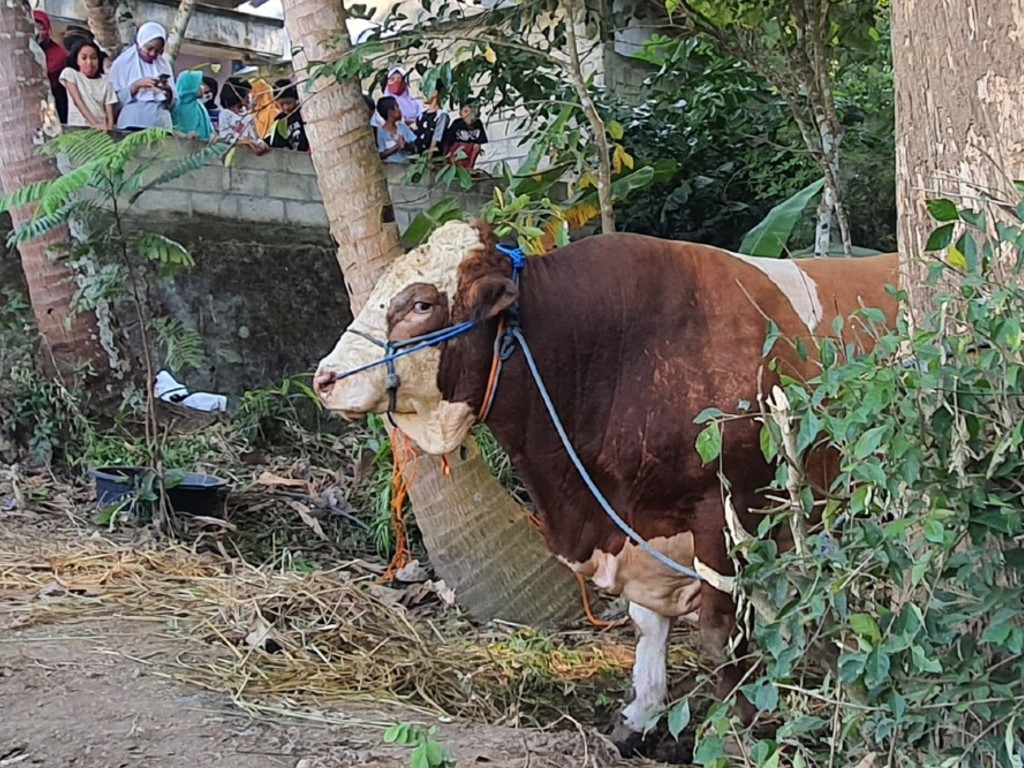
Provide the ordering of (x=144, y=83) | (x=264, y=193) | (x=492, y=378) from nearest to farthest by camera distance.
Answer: (x=492, y=378)
(x=264, y=193)
(x=144, y=83)

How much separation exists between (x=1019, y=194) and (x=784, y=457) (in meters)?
0.66

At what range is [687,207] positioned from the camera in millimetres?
9188

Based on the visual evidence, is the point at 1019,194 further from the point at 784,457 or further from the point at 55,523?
the point at 55,523

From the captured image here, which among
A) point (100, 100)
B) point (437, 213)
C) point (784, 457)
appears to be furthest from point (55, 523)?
point (784, 457)

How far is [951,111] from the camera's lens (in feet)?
8.32

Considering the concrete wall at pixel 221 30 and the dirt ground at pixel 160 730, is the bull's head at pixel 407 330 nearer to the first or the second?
the dirt ground at pixel 160 730

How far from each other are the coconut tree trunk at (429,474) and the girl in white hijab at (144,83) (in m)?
3.96

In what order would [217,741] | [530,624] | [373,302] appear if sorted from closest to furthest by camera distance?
[217,741] → [373,302] → [530,624]

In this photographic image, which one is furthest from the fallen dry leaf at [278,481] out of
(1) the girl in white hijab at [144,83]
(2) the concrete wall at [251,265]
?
(1) the girl in white hijab at [144,83]

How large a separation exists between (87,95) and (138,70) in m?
0.85

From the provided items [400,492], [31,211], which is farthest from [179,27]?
[400,492]

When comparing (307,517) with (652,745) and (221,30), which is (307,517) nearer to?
(652,745)

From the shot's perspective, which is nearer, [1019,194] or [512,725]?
[1019,194]

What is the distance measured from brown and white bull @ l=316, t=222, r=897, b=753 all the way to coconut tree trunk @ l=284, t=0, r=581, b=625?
3.48 feet
